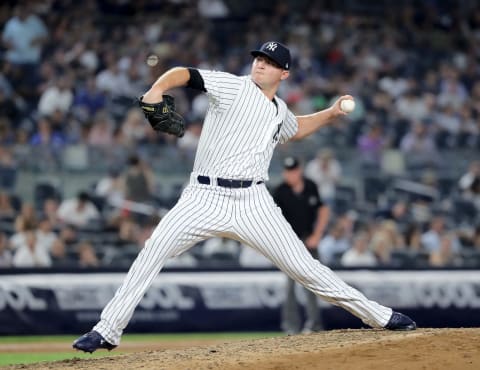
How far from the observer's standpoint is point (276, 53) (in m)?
6.76

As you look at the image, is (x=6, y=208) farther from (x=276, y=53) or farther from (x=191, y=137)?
(x=276, y=53)

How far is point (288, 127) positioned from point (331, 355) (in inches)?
63.3

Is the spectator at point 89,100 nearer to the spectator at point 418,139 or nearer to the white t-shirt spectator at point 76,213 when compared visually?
the white t-shirt spectator at point 76,213

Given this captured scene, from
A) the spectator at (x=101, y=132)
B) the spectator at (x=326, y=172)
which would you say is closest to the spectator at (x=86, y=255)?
the spectator at (x=101, y=132)

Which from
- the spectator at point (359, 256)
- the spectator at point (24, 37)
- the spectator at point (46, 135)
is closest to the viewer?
the spectator at point (359, 256)

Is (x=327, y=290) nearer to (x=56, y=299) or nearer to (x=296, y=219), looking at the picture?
(x=296, y=219)

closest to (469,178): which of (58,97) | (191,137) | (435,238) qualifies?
(435,238)

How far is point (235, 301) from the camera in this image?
12.0 meters

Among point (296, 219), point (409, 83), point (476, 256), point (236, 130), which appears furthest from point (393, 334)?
point (409, 83)

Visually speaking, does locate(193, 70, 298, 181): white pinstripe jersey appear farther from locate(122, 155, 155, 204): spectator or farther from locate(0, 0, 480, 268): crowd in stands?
locate(122, 155, 155, 204): spectator

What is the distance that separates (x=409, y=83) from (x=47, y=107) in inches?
226

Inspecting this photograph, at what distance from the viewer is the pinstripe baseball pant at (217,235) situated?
648cm

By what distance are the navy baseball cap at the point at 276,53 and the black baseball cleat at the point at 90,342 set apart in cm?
205

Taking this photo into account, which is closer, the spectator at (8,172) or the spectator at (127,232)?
the spectator at (8,172)
